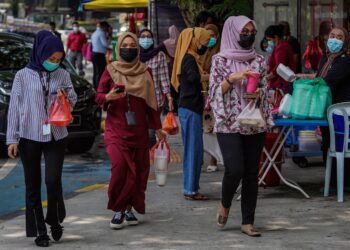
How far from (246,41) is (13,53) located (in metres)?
7.26

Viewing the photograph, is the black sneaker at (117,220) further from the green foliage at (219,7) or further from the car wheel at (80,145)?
the car wheel at (80,145)

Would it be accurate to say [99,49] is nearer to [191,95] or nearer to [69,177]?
[69,177]

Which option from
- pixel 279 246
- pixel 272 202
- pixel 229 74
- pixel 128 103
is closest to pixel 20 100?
pixel 128 103

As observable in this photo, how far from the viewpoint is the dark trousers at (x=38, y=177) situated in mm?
7527

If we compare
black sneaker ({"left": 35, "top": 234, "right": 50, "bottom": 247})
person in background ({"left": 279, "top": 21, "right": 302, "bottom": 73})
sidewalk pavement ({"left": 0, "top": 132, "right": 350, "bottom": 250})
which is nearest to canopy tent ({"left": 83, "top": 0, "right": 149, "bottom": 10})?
person in background ({"left": 279, "top": 21, "right": 302, "bottom": 73})

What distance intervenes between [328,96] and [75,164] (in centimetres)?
461

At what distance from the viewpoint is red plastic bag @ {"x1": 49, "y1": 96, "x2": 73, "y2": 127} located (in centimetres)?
738

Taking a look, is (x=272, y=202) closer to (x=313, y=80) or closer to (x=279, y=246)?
(x=313, y=80)

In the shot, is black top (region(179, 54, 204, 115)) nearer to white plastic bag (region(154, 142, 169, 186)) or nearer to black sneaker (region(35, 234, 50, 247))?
white plastic bag (region(154, 142, 169, 186))

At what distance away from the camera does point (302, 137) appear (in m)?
11.2

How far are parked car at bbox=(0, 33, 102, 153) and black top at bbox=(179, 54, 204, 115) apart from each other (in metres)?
4.07

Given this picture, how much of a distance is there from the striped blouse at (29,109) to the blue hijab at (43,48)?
7 centimetres

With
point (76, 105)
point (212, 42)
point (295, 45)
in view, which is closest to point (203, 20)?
point (212, 42)

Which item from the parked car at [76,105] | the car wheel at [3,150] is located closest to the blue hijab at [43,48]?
the parked car at [76,105]
